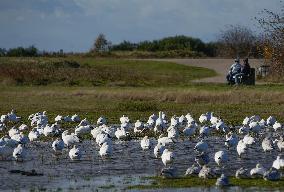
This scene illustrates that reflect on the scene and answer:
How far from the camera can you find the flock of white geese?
60.0ft

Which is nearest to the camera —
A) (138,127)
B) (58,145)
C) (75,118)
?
(58,145)

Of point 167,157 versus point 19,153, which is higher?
point 167,157

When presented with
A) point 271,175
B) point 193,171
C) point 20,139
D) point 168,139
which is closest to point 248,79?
point 168,139

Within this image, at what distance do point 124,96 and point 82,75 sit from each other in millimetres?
15632

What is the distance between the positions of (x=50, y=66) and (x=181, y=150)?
41.8 metres

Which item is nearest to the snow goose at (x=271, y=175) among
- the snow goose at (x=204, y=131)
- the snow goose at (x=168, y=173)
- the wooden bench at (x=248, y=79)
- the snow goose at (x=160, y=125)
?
the snow goose at (x=168, y=173)

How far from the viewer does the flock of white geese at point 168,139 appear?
18281mm

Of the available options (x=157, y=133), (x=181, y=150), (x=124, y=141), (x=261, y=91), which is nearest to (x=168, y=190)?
(x=181, y=150)

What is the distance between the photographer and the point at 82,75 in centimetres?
5844

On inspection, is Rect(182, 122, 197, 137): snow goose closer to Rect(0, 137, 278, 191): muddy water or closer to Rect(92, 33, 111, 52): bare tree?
Rect(0, 137, 278, 191): muddy water

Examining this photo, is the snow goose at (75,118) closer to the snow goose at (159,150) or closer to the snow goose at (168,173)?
the snow goose at (159,150)

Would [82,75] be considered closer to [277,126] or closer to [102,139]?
[277,126]

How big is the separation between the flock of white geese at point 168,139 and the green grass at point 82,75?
23.3 metres

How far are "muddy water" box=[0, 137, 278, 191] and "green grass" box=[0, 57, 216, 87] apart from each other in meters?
29.5
